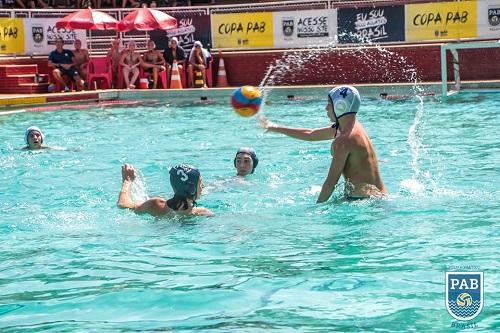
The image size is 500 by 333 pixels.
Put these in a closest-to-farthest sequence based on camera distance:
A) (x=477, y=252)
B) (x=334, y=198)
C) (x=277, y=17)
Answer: (x=477, y=252), (x=334, y=198), (x=277, y=17)

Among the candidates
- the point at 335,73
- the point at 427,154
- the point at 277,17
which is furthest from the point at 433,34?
the point at 427,154

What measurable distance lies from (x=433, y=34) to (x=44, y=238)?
52.8 feet

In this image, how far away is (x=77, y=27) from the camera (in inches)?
899

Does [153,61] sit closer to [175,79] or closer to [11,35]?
[175,79]

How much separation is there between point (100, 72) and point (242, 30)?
12.4ft

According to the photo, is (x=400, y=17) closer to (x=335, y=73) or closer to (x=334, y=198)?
(x=335, y=73)

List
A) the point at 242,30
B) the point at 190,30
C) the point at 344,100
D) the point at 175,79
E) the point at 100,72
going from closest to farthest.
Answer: the point at 344,100
the point at 175,79
the point at 242,30
the point at 100,72
the point at 190,30

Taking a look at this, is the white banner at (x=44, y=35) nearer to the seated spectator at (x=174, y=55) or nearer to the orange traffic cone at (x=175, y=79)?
the seated spectator at (x=174, y=55)

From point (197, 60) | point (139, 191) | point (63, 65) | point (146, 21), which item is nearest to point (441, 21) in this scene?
point (197, 60)

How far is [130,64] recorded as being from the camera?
23234mm

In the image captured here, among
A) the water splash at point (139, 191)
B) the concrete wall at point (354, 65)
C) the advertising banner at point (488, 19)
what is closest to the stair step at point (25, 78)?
the concrete wall at point (354, 65)

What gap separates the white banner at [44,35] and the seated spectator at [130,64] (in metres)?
1.83

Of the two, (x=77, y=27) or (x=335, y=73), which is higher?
(x=77, y=27)

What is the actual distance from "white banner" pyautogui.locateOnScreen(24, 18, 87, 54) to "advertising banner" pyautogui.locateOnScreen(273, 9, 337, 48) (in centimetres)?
521
